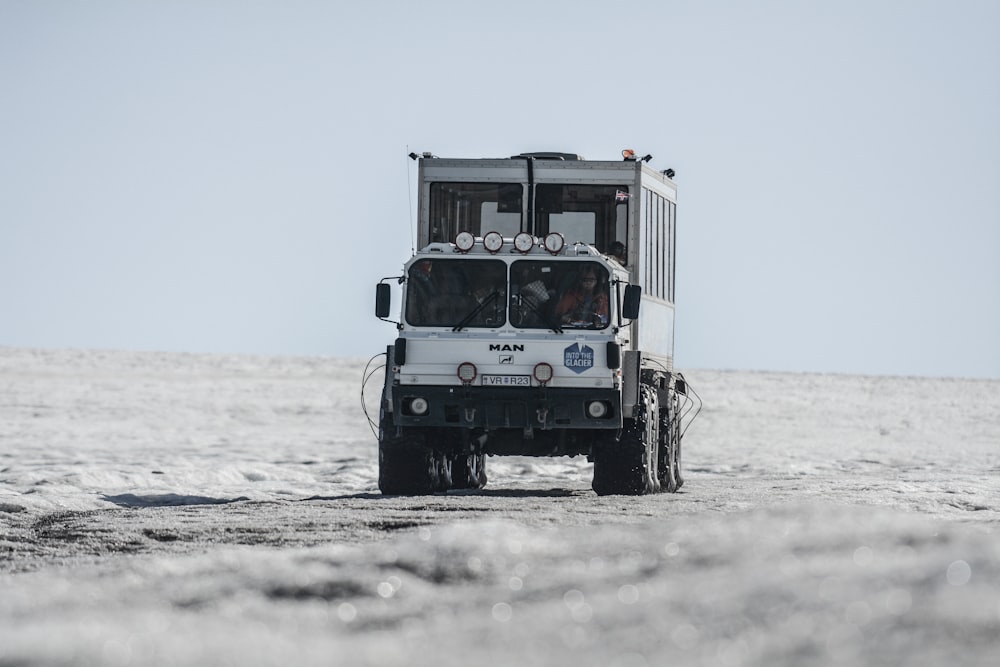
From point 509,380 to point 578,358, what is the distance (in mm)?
688

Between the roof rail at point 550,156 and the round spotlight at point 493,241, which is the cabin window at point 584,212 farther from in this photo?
the round spotlight at point 493,241

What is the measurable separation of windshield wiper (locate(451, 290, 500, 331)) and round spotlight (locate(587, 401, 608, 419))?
1363 mm

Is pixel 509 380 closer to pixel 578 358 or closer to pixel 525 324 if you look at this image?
pixel 525 324

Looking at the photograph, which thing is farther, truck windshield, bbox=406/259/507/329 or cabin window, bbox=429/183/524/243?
cabin window, bbox=429/183/524/243

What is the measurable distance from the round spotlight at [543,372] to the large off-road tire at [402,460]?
1575 mm

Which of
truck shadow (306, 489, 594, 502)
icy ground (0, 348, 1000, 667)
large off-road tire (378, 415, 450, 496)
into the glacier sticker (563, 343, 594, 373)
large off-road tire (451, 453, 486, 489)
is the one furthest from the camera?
large off-road tire (451, 453, 486, 489)

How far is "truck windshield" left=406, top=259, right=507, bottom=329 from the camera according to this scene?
14.3 m

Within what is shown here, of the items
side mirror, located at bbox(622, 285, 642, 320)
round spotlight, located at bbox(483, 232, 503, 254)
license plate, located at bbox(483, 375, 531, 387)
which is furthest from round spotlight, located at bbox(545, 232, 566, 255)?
license plate, located at bbox(483, 375, 531, 387)

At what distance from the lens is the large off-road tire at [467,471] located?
16.9 meters

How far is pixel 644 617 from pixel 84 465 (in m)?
16.9

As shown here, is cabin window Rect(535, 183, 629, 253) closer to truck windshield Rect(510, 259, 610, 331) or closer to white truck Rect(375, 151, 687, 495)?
white truck Rect(375, 151, 687, 495)

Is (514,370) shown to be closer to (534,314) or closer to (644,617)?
(534,314)

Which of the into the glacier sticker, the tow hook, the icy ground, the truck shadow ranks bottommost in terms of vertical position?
the truck shadow

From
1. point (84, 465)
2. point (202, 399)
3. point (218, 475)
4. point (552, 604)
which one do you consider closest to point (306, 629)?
point (552, 604)
